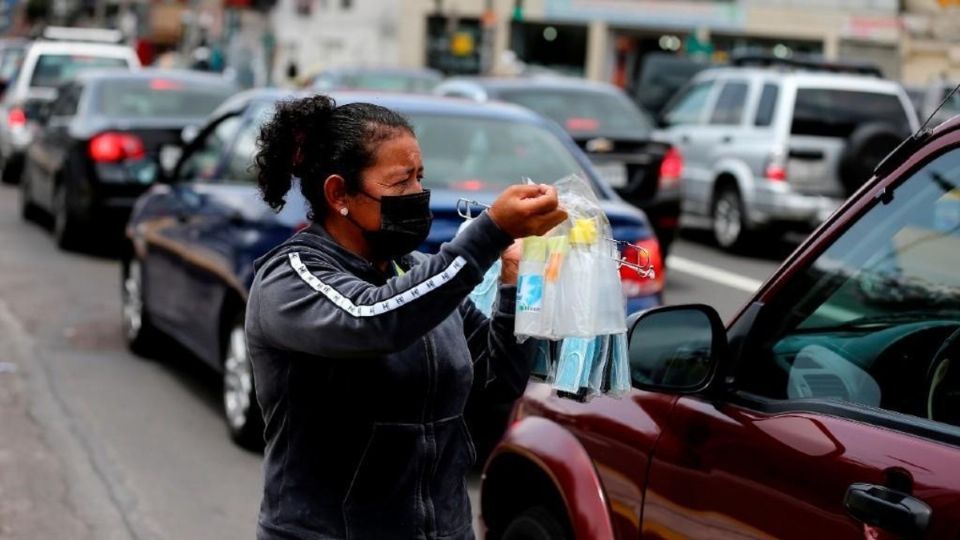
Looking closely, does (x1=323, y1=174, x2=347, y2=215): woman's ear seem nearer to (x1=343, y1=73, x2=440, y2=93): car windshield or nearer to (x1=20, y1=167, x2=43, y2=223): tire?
(x1=20, y1=167, x2=43, y2=223): tire

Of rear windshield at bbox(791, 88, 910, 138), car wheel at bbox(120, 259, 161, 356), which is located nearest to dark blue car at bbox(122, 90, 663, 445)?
car wheel at bbox(120, 259, 161, 356)

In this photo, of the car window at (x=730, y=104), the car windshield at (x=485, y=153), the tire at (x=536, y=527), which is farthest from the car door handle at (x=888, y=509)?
the car window at (x=730, y=104)

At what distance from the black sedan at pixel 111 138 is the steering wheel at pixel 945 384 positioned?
33.7ft

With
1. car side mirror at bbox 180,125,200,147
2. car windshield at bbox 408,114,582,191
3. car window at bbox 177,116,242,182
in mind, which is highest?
car windshield at bbox 408,114,582,191

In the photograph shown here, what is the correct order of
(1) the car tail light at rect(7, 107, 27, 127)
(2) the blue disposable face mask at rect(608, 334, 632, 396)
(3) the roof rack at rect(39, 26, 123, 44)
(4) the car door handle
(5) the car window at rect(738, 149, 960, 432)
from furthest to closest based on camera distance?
(3) the roof rack at rect(39, 26, 123, 44) < (1) the car tail light at rect(7, 107, 27, 127) < (5) the car window at rect(738, 149, 960, 432) < (2) the blue disposable face mask at rect(608, 334, 632, 396) < (4) the car door handle

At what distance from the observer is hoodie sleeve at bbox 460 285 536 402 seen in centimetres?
318

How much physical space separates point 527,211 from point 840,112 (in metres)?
13.9

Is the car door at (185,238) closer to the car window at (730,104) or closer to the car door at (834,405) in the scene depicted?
the car door at (834,405)

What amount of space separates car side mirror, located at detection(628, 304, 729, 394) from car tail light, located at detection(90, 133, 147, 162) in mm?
10930

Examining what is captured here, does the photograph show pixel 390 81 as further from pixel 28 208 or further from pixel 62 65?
pixel 28 208

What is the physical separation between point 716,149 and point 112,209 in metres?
6.63

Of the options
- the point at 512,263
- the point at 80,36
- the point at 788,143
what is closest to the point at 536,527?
the point at 512,263

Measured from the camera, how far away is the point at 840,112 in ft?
52.8

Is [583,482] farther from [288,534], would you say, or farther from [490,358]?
[288,534]
